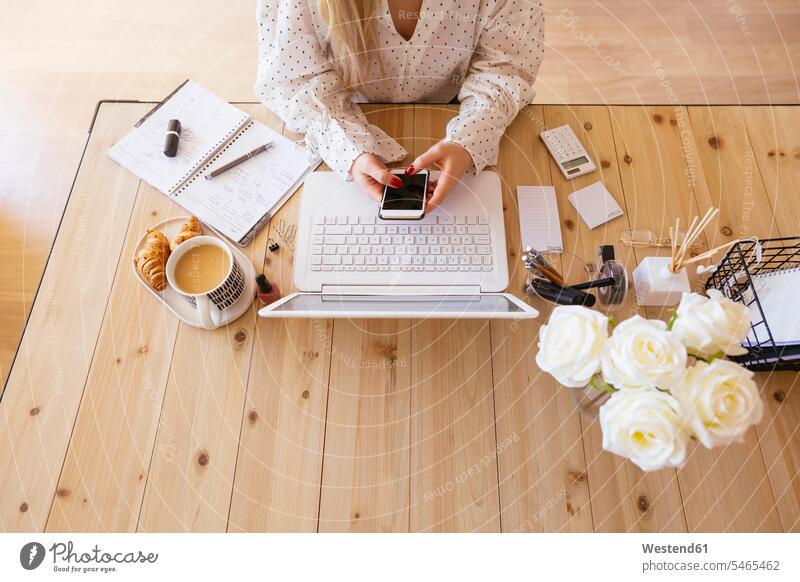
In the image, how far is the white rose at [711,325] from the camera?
0.55m

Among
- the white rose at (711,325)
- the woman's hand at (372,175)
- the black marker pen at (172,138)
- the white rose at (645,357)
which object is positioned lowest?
the white rose at (645,357)

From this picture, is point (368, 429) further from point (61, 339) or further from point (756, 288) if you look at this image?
point (756, 288)

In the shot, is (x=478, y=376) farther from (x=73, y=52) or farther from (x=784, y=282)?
(x=73, y=52)

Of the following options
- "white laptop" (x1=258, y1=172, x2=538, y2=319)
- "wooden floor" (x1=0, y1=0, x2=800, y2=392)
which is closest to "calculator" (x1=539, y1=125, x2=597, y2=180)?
"white laptop" (x1=258, y1=172, x2=538, y2=319)

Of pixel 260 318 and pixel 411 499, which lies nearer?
pixel 411 499

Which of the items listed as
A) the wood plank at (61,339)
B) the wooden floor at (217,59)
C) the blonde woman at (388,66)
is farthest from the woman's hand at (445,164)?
the wooden floor at (217,59)

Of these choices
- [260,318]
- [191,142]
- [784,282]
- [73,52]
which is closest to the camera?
[784,282]

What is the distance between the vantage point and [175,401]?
0.83m

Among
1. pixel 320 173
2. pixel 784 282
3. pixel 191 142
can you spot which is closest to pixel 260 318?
pixel 320 173

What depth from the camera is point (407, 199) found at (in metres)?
0.92

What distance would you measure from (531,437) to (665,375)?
32 centimetres

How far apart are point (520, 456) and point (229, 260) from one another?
573 mm

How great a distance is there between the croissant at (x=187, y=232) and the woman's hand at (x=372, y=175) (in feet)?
1.01

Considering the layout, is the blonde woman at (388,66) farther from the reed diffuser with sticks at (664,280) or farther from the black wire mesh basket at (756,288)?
the black wire mesh basket at (756,288)
